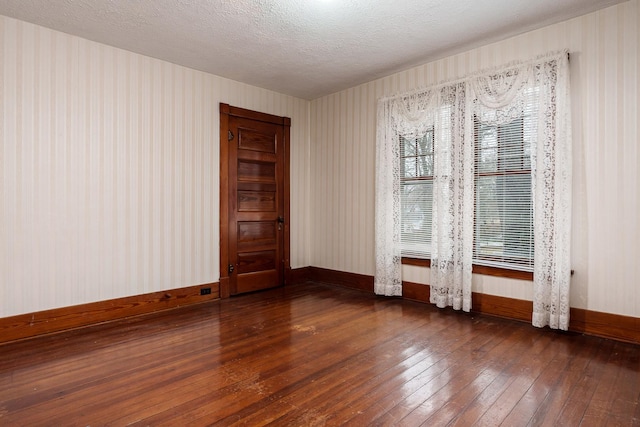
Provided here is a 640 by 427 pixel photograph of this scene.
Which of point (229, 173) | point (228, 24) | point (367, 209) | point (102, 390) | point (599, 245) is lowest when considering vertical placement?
point (102, 390)

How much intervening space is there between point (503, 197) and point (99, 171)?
4300mm

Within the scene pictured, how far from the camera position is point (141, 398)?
2.27 m

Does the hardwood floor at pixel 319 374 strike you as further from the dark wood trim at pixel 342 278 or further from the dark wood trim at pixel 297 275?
the dark wood trim at pixel 297 275

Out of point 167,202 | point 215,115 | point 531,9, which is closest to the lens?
point 531,9

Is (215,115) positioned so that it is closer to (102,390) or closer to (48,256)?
(48,256)

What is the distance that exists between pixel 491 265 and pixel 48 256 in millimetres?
4522

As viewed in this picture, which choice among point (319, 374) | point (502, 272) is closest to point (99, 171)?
point (319, 374)

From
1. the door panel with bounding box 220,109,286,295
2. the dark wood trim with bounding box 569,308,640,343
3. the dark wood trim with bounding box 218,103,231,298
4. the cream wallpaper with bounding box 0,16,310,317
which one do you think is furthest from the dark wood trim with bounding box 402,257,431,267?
the cream wallpaper with bounding box 0,16,310,317

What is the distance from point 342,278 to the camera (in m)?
5.52

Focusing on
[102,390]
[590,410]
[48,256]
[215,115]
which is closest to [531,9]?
[590,410]

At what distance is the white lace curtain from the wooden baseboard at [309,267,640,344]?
0.14 m

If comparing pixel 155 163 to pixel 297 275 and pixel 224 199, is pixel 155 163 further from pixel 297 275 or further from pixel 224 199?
pixel 297 275

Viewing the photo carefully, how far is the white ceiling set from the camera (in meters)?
3.14

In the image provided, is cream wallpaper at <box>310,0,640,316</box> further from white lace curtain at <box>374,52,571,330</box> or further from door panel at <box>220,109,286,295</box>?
door panel at <box>220,109,286,295</box>
